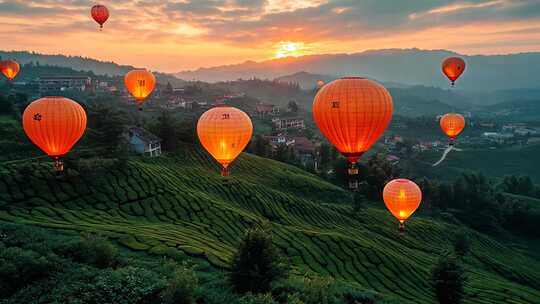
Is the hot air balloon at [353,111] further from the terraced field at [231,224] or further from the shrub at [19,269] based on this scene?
the shrub at [19,269]

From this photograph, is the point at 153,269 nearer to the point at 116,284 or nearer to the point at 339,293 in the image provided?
the point at 116,284

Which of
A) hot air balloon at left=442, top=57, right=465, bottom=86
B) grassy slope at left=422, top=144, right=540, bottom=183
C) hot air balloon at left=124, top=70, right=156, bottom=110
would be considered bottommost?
grassy slope at left=422, top=144, right=540, bottom=183

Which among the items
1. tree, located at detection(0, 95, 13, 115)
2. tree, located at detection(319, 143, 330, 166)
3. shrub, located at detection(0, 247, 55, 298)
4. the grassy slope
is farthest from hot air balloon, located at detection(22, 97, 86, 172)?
the grassy slope

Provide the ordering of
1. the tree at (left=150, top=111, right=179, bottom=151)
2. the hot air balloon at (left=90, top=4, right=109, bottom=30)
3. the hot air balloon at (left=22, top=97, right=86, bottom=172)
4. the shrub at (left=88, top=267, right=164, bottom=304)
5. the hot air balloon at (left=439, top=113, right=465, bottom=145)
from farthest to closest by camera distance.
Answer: the tree at (left=150, top=111, right=179, bottom=151), the hot air balloon at (left=439, top=113, right=465, bottom=145), the hot air balloon at (left=90, top=4, right=109, bottom=30), the hot air balloon at (left=22, top=97, right=86, bottom=172), the shrub at (left=88, top=267, right=164, bottom=304)

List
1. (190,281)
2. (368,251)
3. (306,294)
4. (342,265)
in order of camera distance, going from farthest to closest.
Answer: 1. (368,251)
2. (342,265)
3. (306,294)
4. (190,281)

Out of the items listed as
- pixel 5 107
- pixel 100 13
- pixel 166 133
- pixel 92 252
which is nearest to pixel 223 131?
pixel 92 252

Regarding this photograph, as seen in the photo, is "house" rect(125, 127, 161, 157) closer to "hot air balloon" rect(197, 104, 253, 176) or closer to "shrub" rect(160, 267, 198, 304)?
"hot air balloon" rect(197, 104, 253, 176)

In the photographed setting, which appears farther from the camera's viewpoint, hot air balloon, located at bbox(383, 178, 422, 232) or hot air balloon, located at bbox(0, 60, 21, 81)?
hot air balloon, located at bbox(0, 60, 21, 81)

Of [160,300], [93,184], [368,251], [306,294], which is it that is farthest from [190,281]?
[93,184]
